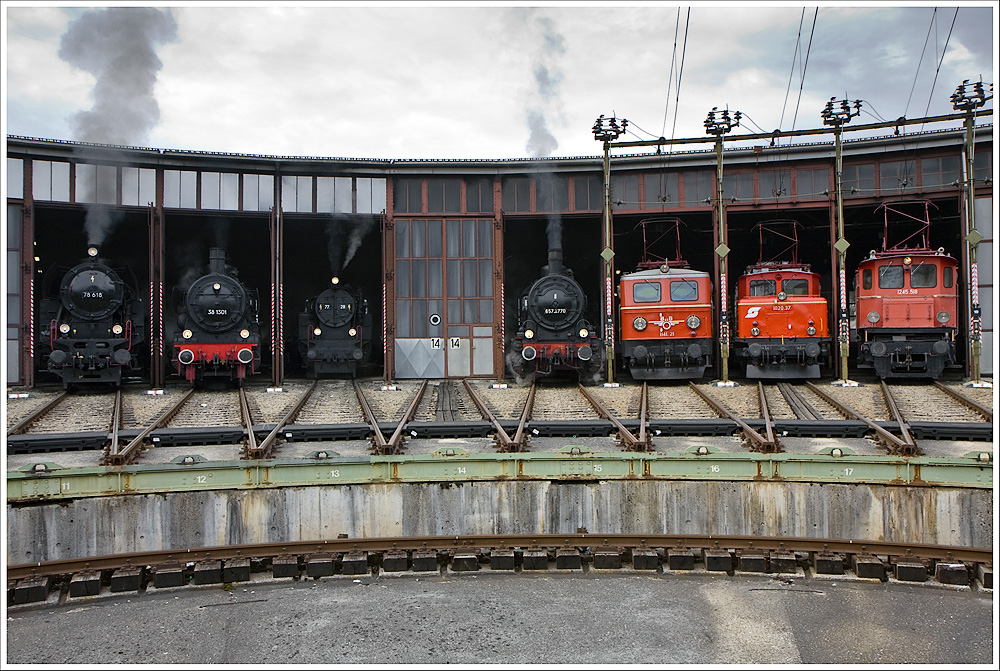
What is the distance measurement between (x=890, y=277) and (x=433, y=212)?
1276 cm

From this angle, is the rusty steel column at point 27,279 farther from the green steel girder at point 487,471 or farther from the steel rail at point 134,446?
the green steel girder at point 487,471

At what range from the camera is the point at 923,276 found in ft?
56.9

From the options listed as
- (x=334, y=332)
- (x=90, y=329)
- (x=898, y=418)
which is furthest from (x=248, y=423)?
(x=898, y=418)

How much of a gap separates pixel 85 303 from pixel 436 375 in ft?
31.5

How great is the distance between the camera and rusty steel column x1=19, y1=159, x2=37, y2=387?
1822cm

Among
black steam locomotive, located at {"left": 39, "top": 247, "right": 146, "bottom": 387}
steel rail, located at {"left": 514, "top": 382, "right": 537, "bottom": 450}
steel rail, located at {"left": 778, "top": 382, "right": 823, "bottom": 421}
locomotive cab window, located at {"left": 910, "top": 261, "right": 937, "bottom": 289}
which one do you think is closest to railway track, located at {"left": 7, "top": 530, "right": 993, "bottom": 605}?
steel rail, located at {"left": 514, "top": 382, "right": 537, "bottom": 450}

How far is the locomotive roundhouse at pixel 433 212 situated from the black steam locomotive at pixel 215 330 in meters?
1.00

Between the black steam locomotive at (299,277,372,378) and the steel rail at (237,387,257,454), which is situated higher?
the black steam locomotive at (299,277,372,378)

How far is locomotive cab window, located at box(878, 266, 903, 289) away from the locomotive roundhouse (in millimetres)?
1722

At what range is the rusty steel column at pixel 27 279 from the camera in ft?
59.8

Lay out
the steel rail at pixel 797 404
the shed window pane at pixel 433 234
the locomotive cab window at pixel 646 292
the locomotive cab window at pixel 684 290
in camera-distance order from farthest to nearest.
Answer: the shed window pane at pixel 433 234 → the locomotive cab window at pixel 646 292 → the locomotive cab window at pixel 684 290 → the steel rail at pixel 797 404

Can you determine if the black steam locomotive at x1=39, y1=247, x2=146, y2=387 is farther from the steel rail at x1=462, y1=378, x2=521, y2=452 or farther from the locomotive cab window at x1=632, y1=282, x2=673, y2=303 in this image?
the locomotive cab window at x1=632, y1=282, x2=673, y2=303

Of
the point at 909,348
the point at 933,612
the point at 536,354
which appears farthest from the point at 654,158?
the point at 933,612

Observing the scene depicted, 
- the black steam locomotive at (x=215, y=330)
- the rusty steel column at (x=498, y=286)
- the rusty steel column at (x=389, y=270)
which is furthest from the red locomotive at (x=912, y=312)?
the black steam locomotive at (x=215, y=330)
